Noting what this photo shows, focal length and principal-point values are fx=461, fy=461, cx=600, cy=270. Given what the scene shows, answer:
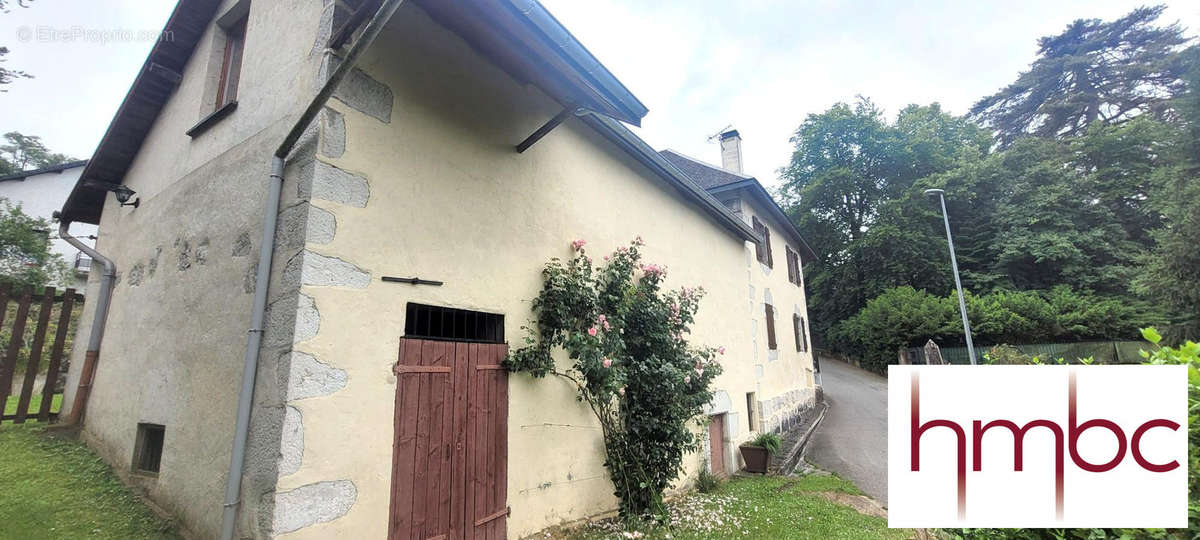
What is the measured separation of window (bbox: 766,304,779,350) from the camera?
11.3 m

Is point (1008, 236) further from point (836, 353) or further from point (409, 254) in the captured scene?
point (409, 254)

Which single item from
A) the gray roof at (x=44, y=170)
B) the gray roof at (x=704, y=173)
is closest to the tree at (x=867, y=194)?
the gray roof at (x=704, y=173)

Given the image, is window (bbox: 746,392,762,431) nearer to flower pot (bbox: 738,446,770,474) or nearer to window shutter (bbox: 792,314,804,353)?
flower pot (bbox: 738,446,770,474)

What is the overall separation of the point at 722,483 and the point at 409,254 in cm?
595

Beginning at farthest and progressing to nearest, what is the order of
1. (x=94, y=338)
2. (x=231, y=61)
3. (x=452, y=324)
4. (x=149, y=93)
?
(x=149, y=93)
(x=94, y=338)
(x=231, y=61)
(x=452, y=324)

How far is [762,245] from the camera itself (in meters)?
11.9

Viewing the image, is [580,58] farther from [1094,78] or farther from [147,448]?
[1094,78]

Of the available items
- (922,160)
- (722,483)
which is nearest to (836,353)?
(922,160)

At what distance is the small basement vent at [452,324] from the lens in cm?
335

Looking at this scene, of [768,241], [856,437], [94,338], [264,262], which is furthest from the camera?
[768,241]

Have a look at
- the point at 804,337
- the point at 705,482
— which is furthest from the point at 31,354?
the point at 804,337

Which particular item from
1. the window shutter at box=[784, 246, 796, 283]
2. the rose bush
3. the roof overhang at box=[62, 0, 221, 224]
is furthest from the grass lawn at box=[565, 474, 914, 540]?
the window shutter at box=[784, 246, 796, 283]

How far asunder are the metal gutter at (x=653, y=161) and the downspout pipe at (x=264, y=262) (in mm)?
2128

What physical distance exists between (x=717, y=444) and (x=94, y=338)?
A: 8.09 meters
